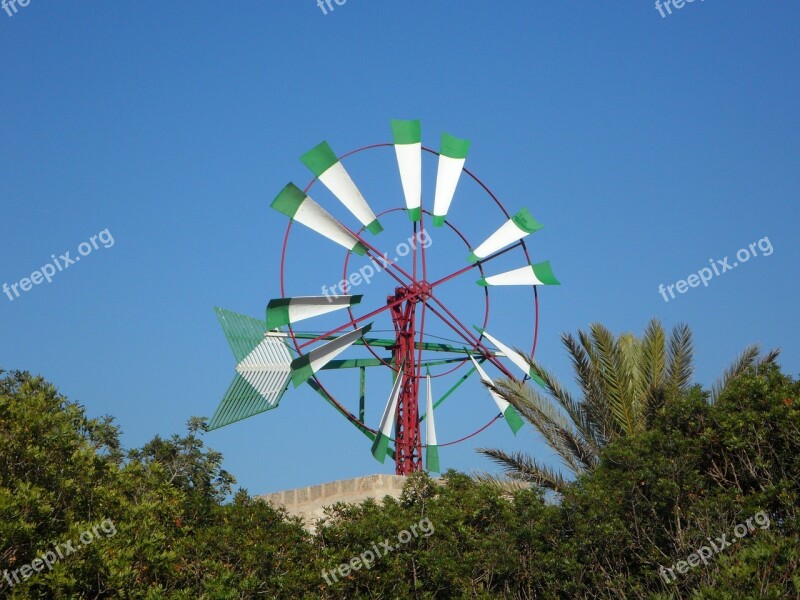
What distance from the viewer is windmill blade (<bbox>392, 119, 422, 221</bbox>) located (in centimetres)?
1931

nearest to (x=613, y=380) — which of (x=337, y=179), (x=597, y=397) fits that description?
(x=597, y=397)

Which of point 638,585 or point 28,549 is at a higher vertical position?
point 28,549

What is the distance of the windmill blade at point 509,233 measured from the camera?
65.3 feet

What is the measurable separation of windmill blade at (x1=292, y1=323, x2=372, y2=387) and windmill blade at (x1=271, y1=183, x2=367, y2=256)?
155 cm

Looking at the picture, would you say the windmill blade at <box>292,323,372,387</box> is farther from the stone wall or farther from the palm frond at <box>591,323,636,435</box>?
the palm frond at <box>591,323,636,435</box>

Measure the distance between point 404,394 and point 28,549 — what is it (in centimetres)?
749

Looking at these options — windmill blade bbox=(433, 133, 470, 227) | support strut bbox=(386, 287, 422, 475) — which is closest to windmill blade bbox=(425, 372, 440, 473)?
support strut bbox=(386, 287, 422, 475)

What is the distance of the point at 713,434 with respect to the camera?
15.6m

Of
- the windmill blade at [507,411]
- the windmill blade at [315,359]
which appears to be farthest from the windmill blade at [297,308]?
the windmill blade at [507,411]

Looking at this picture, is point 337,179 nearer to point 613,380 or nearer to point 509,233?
point 509,233

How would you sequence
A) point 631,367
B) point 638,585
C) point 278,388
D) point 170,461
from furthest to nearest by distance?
point 170,461 → point 278,388 → point 631,367 → point 638,585

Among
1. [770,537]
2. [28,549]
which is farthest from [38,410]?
[770,537]

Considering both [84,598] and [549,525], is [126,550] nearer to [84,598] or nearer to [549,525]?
[84,598]

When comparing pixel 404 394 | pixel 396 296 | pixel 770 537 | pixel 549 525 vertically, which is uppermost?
pixel 396 296
